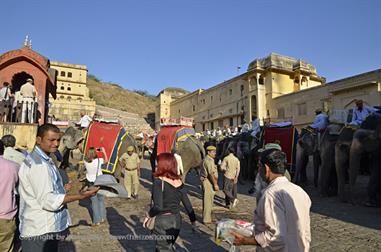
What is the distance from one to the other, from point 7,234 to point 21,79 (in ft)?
42.1

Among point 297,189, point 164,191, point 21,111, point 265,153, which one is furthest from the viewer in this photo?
point 21,111

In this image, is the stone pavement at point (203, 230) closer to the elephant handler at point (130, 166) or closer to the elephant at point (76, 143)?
the elephant handler at point (130, 166)

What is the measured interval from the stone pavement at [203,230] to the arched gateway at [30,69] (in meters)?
6.15

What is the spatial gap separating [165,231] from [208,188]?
10.8 ft

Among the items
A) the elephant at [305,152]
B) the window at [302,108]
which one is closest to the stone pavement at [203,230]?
the elephant at [305,152]

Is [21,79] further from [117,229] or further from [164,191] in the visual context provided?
[164,191]

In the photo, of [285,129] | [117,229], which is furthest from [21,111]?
[285,129]

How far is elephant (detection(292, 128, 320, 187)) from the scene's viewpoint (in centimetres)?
1103

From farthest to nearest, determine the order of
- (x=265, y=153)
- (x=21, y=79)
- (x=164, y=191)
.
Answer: (x=21, y=79) → (x=164, y=191) → (x=265, y=153)

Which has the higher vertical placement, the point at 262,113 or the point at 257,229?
the point at 262,113

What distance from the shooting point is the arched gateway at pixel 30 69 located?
39.9 feet

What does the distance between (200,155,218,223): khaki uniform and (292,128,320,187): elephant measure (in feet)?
18.9

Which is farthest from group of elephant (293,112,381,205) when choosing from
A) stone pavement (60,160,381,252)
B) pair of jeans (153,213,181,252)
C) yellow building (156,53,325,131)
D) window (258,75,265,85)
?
window (258,75,265,85)

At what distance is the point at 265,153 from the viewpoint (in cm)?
249
